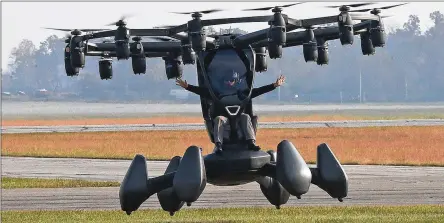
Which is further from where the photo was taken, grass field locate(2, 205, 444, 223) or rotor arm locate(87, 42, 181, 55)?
grass field locate(2, 205, 444, 223)

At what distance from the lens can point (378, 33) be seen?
2309 centimetres

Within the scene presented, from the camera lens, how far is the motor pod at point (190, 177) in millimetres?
22266

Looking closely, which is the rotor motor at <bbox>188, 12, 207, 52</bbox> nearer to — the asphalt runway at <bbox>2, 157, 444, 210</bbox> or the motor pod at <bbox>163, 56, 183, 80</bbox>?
the motor pod at <bbox>163, 56, 183, 80</bbox>

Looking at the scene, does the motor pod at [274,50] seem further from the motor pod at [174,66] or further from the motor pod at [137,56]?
the motor pod at [174,66]

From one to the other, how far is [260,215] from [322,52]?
585cm

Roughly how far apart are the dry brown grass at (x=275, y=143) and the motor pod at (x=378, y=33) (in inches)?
982

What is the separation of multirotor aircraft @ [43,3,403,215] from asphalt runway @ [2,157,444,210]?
27.5 ft

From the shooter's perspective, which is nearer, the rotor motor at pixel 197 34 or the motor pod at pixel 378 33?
the rotor motor at pixel 197 34

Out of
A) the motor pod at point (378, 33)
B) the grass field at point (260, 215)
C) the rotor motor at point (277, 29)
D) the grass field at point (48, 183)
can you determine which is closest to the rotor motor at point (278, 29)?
the rotor motor at point (277, 29)

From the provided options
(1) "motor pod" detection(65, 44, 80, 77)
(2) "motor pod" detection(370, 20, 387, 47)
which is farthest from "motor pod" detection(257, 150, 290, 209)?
(1) "motor pod" detection(65, 44, 80, 77)

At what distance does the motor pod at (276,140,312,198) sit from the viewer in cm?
2261

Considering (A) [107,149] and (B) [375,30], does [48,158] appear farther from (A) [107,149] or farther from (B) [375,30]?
(B) [375,30]

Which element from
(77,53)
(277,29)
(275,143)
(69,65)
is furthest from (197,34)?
(275,143)

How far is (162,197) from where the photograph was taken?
24656 mm
